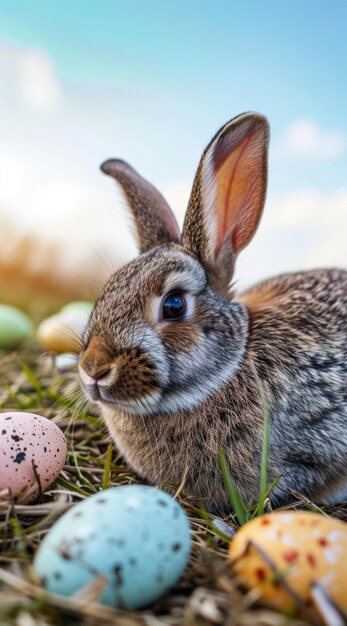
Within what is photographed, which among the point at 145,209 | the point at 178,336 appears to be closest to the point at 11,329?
the point at 145,209

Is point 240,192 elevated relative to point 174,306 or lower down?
elevated

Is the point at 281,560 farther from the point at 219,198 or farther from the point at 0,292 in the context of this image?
the point at 0,292

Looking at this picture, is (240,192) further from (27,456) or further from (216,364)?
(27,456)

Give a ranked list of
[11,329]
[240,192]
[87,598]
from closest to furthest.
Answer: [87,598] < [240,192] < [11,329]

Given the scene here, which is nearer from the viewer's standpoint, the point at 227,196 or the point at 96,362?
the point at 96,362

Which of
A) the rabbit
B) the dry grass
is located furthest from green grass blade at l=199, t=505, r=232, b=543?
the rabbit

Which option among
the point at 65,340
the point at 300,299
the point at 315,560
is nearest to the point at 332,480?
the point at 300,299
